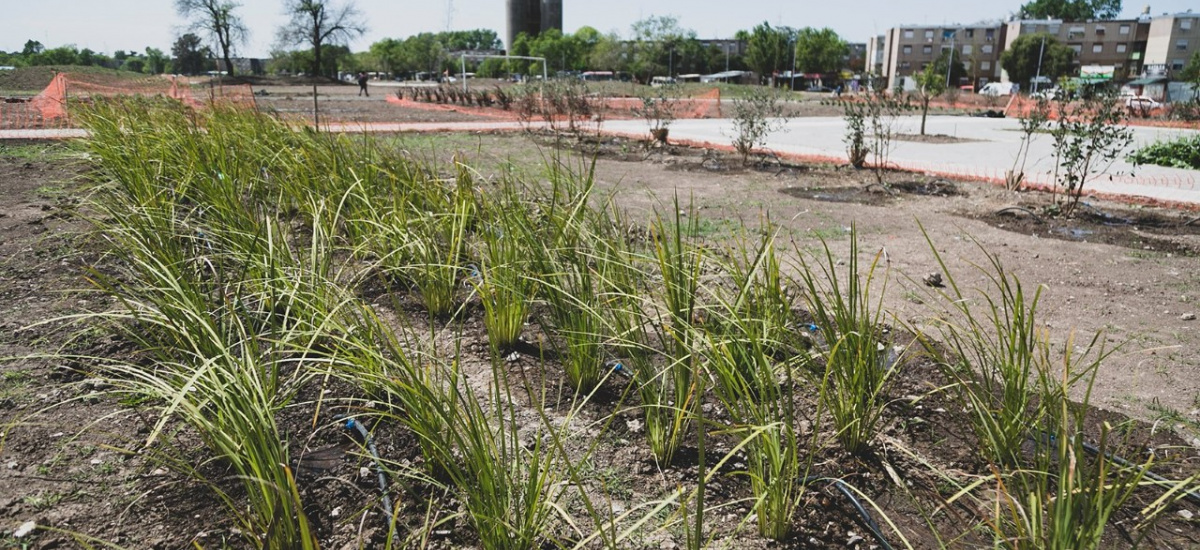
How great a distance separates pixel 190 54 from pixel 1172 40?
9533cm

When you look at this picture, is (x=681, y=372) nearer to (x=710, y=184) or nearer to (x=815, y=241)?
(x=815, y=241)

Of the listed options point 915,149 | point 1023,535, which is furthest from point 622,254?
point 915,149

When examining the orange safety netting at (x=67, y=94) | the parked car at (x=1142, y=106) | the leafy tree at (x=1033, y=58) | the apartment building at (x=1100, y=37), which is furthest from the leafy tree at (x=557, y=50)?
the orange safety netting at (x=67, y=94)

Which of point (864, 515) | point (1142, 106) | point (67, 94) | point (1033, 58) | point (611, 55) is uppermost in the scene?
point (611, 55)

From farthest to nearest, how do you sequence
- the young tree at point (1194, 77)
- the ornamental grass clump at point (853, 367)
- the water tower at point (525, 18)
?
the water tower at point (525, 18) → the young tree at point (1194, 77) → the ornamental grass clump at point (853, 367)

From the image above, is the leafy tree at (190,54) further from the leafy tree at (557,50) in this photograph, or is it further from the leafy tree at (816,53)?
the leafy tree at (816,53)

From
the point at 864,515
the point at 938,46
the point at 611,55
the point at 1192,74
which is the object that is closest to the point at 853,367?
the point at 864,515

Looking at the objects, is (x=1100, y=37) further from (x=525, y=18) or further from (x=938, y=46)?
(x=525, y=18)

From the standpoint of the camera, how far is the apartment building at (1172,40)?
2916 inches

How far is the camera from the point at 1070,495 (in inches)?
50.8

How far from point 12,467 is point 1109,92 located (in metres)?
7.33

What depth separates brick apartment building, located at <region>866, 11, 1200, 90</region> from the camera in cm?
7544

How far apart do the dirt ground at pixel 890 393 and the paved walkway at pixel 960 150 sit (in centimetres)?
98

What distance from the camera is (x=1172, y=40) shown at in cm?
7581
